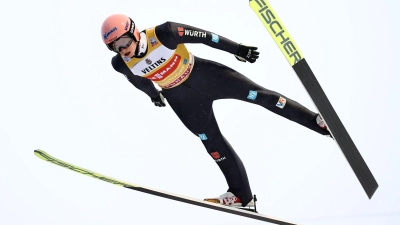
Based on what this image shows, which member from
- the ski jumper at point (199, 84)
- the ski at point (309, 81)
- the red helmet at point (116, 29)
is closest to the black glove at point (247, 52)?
the ski jumper at point (199, 84)

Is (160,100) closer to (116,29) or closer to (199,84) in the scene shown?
(199,84)

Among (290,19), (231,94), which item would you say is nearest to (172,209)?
(231,94)

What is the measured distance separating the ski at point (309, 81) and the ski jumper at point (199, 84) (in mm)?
582

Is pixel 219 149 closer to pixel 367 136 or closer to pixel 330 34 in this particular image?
pixel 367 136

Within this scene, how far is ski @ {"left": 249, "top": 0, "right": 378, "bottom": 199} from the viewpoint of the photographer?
4.18m

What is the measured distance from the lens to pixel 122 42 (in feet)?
15.8

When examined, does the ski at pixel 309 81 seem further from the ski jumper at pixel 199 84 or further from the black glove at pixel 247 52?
the black glove at pixel 247 52

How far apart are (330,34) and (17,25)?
12.6 ft

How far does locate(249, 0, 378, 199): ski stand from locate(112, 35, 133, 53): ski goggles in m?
1.12

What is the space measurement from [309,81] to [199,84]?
1178mm

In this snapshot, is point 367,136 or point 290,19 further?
point 290,19

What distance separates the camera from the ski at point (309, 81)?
418 cm

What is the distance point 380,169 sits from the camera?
20.5ft

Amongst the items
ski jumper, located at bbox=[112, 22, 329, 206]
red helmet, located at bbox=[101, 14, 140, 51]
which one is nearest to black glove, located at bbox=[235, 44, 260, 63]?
ski jumper, located at bbox=[112, 22, 329, 206]
